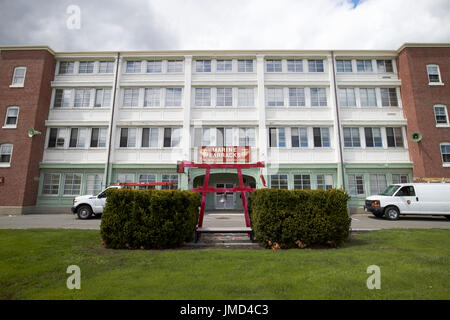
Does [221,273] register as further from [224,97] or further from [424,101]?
[424,101]

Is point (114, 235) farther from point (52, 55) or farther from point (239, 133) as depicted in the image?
point (52, 55)

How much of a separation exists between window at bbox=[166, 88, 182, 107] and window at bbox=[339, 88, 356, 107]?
14.4m

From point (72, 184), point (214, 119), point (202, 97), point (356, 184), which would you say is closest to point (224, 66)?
point (202, 97)

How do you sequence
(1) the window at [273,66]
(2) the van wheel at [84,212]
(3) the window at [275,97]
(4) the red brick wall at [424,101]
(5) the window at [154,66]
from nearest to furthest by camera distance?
(2) the van wheel at [84,212], (4) the red brick wall at [424,101], (3) the window at [275,97], (1) the window at [273,66], (5) the window at [154,66]

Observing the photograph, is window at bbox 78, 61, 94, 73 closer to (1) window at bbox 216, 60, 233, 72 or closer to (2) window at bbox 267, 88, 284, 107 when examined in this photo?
(1) window at bbox 216, 60, 233, 72

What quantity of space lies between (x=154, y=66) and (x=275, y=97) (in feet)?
37.9

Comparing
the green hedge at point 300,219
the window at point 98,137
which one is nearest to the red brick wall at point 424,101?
the green hedge at point 300,219

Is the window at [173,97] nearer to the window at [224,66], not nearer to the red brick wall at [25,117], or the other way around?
the window at [224,66]

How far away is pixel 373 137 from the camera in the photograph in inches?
789

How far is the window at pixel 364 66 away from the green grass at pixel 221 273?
755 inches

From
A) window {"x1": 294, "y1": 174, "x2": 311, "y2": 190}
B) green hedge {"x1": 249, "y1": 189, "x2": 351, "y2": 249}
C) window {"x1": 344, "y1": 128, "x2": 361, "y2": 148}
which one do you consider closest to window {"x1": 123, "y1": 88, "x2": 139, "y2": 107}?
window {"x1": 294, "y1": 174, "x2": 311, "y2": 190}

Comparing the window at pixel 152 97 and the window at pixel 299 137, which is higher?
the window at pixel 152 97

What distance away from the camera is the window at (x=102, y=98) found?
20.8m

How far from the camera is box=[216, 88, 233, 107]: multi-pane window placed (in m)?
20.7
